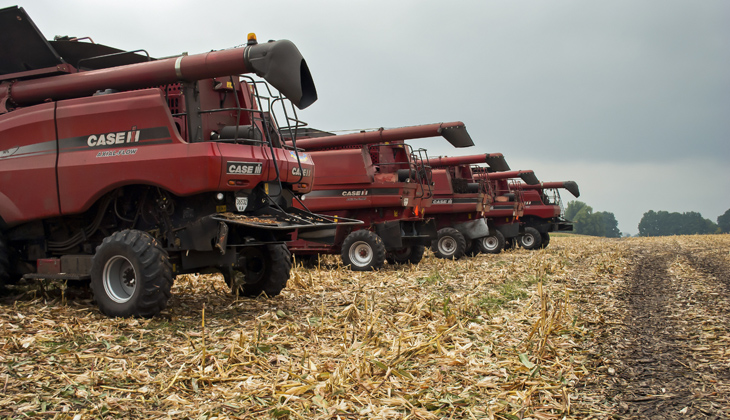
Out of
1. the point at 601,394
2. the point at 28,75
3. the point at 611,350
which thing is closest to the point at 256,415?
the point at 601,394

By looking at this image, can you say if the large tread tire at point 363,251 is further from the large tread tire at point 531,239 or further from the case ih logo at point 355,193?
the large tread tire at point 531,239

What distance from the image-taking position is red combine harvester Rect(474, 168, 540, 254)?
18.4m

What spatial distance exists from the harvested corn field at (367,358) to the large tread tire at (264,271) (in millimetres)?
203

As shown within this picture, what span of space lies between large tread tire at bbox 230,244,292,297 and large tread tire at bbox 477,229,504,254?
1167 centimetres

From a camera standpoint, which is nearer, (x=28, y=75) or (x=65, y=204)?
(x=65, y=204)

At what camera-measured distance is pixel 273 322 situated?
594 cm

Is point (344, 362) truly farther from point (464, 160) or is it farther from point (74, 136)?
point (464, 160)

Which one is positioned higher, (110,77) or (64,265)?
(110,77)

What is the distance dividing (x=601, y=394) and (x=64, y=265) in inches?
223

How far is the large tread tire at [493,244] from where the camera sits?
60.3ft

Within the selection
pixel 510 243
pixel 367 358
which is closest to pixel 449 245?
pixel 510 243

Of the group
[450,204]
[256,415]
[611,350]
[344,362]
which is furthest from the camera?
[450,204]

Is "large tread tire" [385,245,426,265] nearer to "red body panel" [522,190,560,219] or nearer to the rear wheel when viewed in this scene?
the rear wheel

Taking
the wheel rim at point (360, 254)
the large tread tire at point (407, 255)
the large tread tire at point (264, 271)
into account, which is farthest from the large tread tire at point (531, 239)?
the large tread tire at point (264, 271)
